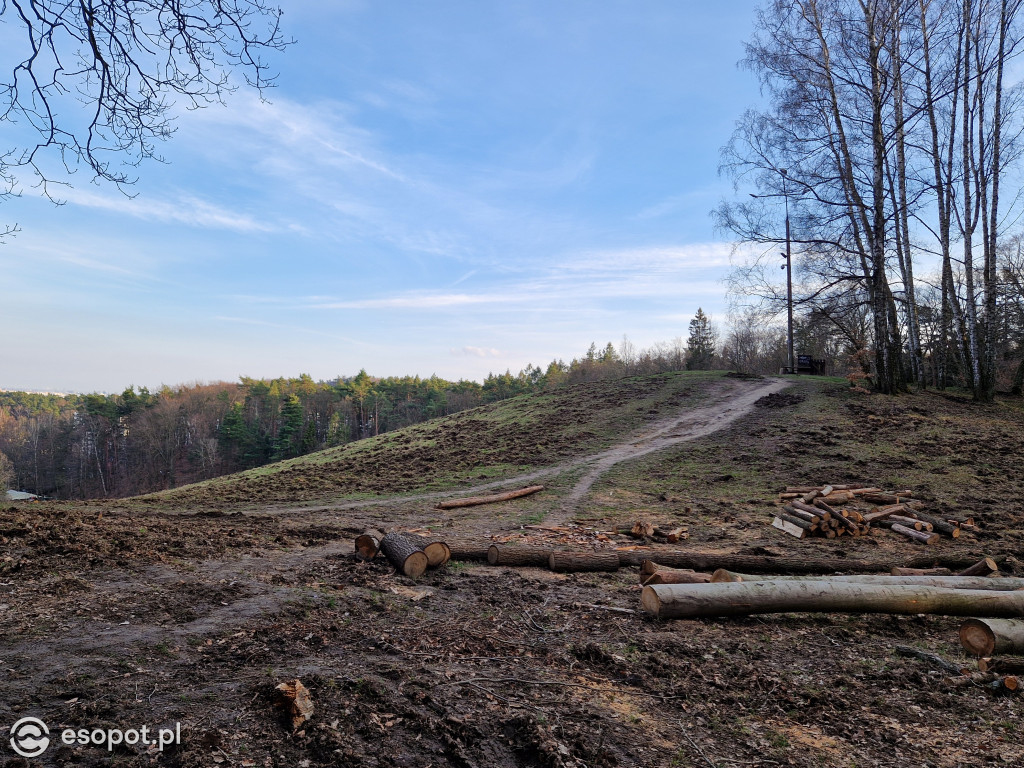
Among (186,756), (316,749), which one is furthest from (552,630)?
(186,756)

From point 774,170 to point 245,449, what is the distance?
6612 centimetres

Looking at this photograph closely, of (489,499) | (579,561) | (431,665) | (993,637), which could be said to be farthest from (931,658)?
(489,499)

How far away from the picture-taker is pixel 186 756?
2885 millimetres

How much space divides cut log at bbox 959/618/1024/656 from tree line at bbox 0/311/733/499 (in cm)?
5565

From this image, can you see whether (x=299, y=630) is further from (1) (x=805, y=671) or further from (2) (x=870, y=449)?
(2) (x=870, y=449)

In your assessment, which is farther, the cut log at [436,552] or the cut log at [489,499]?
the cut log at [489,499]

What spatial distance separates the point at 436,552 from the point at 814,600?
4.53m

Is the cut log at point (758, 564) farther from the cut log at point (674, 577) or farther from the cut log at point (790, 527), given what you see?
the cut log at point (790, 527)

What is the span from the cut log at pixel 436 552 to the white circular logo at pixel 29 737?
4550 millimetres

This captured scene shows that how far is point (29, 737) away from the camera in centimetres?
291

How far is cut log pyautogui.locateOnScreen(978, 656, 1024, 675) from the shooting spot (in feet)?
14.9

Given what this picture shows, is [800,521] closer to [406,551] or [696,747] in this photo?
[406,551]

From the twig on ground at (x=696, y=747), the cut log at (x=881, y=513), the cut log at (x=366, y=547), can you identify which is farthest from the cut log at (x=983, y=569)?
the cut log at (x=366, y=547)

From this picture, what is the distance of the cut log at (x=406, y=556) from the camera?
7.05 m
